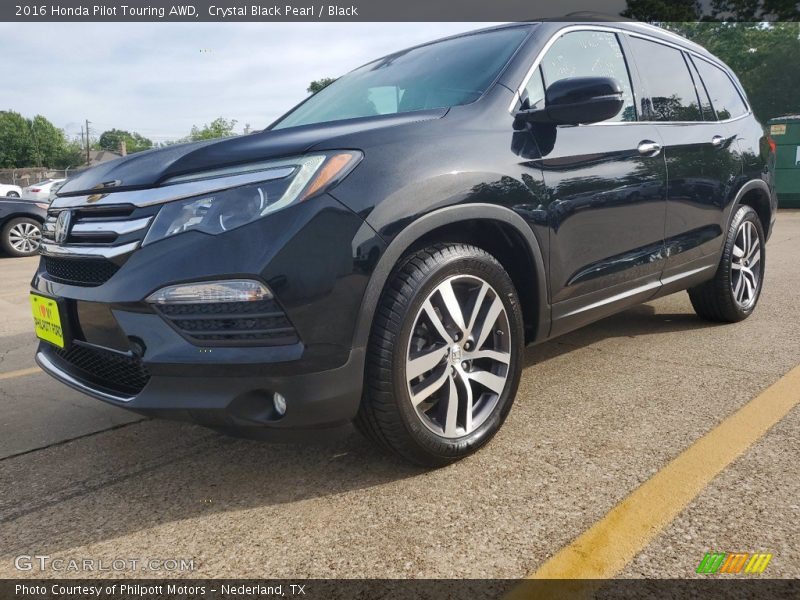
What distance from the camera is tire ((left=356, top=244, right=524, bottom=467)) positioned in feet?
6.84

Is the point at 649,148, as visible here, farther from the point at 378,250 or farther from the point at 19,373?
the point at 19,373

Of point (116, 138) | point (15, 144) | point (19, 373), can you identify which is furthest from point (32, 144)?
point (19, 373)

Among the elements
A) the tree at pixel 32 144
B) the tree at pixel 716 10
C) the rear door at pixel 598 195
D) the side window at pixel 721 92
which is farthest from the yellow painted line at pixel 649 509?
the tree at pixel 32 144

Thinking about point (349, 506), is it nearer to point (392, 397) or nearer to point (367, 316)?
point (392, 397)

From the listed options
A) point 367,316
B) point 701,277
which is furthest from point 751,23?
point 367,316

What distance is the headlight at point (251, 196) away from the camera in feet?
6.31

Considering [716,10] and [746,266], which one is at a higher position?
[716,10]

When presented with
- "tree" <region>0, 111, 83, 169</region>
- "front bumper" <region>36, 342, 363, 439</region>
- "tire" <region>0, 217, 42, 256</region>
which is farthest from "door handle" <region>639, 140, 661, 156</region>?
"tree" <region>0, 111, 83, 169</region>

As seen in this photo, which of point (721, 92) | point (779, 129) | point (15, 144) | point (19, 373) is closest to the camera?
point (19, 373)

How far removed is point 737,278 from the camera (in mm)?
4211

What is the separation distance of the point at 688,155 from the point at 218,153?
2.58m

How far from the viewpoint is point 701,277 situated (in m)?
3.81

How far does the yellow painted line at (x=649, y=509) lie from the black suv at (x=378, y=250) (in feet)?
1.92

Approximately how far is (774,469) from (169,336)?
6.74ft
